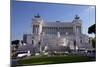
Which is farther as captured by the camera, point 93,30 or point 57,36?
point 93,30

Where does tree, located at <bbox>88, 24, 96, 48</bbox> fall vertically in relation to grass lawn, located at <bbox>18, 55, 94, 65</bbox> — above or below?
above

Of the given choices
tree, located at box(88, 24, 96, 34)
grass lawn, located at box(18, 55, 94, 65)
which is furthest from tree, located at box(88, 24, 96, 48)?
grass lawn, located at box(18, 55, 94, 65)

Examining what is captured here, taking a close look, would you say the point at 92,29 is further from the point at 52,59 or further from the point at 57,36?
the point at 52,59

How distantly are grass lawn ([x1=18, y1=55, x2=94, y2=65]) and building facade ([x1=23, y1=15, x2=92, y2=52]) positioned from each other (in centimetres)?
13

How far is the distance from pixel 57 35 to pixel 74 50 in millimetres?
362

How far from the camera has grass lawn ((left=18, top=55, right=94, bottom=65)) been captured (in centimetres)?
274

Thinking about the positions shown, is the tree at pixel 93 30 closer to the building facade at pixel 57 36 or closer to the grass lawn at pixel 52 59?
the building facade at pixel 57 36

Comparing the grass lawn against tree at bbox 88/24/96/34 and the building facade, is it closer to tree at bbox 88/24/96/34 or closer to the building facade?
the building facade

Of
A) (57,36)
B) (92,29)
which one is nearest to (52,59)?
(57,36)

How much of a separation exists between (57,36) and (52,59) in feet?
Result: 1.18

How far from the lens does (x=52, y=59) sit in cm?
283

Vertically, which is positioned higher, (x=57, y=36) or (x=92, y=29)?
(x=92, y=29)

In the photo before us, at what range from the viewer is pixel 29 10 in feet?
9.01

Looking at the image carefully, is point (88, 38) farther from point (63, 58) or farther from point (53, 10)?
point (53, 10)
